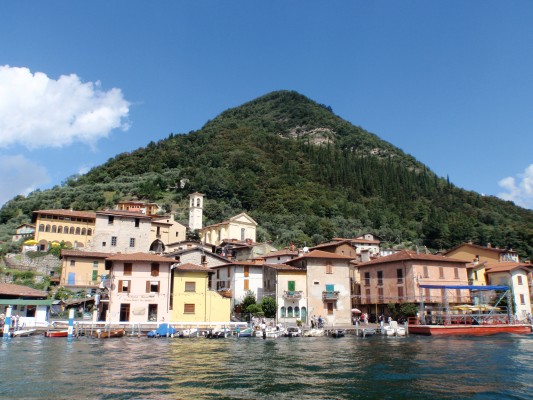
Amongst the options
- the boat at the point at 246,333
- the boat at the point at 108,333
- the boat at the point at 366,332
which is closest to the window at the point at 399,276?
the boat at the point at 366,332

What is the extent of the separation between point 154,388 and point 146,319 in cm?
2660

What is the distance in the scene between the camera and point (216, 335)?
39.7 m

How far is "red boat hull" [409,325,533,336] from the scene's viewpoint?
4234cm

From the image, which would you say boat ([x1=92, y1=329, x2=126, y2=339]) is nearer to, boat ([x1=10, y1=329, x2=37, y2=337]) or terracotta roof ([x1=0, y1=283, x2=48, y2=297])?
boat ([x1=10, y1=329, x2=37, y2=337])

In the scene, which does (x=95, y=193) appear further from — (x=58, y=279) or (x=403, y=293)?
(x=403, y=293)

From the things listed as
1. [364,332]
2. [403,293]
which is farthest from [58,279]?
[403,293]

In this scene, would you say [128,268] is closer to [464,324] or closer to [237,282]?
[237,282]

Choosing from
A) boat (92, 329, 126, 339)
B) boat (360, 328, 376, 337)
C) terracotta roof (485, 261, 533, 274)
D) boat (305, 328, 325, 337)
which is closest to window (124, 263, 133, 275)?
boat (92, 329, 126, 339)

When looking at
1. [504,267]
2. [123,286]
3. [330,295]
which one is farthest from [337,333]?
[504,267]

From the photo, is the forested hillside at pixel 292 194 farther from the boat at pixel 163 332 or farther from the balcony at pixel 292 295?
the boat at pixel 163 332

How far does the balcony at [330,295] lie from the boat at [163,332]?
678 inches

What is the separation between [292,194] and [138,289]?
8250cm

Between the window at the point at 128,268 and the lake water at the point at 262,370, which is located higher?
the window at the point at 128,268

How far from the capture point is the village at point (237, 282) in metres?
44.0
